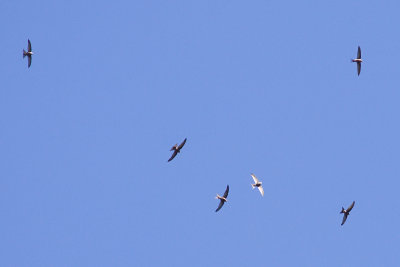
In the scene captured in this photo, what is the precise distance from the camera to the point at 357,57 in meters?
71.9

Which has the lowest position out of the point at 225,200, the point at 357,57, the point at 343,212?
the point at 225,200

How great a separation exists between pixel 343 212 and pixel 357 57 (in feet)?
41.3

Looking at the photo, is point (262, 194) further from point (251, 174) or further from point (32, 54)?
point (32, 54)

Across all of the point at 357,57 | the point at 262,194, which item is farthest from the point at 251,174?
the point at 357,57

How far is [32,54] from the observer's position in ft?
236

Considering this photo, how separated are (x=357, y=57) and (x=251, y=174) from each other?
13466mm

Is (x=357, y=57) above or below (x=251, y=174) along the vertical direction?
above

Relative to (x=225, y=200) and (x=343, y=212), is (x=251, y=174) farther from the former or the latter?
(x=343, y=212)

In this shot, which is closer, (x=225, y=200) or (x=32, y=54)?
(x=225, y=200)

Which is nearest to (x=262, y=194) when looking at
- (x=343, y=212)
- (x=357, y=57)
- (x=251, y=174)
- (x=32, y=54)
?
(x=251, y=174)

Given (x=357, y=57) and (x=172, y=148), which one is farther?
(x=357, y=57)

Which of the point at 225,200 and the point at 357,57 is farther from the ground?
the point at 357,57

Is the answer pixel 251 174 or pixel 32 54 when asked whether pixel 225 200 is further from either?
pixel 32 54

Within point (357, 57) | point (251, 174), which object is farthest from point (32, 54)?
point (357, 57)
